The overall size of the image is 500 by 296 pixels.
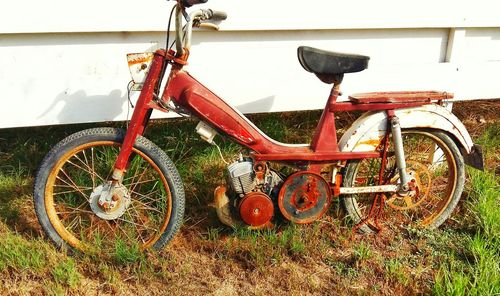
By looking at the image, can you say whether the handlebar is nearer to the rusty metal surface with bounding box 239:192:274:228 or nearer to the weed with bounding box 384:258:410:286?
the rusty metal surface with bounding box 239:192:274:228

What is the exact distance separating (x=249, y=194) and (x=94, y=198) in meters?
0.90

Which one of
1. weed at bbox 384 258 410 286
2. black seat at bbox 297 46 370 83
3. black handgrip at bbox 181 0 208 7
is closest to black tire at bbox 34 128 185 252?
black handgrip at bbox 181 0 208 7

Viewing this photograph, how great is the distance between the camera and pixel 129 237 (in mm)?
3156

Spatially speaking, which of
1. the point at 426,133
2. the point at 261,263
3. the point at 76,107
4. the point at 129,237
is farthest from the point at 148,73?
the point at 426,133

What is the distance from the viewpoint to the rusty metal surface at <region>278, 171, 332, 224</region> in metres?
3.16

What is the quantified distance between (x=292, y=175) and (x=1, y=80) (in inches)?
74.5

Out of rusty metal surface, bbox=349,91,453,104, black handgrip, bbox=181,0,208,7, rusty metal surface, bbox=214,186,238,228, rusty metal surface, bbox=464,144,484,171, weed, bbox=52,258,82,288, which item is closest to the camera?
black handgrip, bbox=181,0,208,7

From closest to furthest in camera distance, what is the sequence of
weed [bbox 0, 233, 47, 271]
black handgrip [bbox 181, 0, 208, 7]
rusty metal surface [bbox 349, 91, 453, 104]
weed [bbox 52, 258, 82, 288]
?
black handgrip [bbox 181, 0, 208, 7], weed [bbox 52, 258, 82, 288], weed [bbox 0, 233, 47, 271], rusty metal surface [bbox 349, 91, 453, 104]

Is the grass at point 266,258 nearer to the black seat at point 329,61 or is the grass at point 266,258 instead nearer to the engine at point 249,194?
the engine at point 249,194

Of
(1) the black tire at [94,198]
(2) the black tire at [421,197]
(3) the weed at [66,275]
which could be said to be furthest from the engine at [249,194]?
(3) the weed at [66,275]

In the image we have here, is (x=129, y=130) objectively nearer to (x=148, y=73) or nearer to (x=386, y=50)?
(x=148, y=73)

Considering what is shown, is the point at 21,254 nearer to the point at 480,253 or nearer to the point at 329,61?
the point at 329,61

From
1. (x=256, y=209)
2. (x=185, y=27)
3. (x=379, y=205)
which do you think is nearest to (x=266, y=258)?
(x=256, y=209)

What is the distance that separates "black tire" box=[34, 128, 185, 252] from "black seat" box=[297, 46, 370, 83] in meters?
0.98
